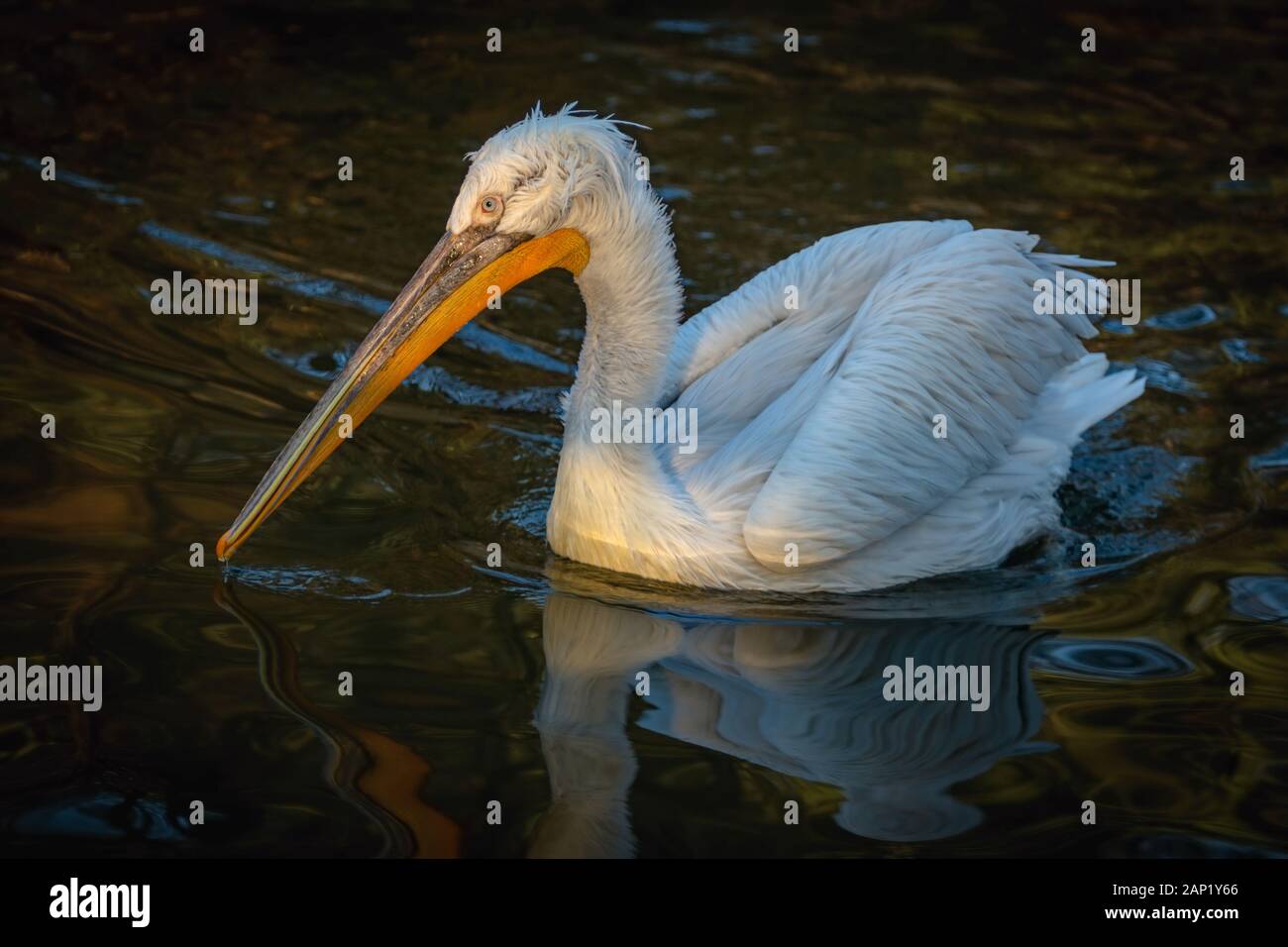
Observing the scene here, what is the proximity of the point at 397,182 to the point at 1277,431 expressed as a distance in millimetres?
3911

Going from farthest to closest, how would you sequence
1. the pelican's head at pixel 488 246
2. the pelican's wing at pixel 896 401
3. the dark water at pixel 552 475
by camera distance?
the pelican's wing at pixel 896 401 < the pelican's head at pixel 488 246 < the dark water at pixel 552 475

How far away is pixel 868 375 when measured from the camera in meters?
4.79

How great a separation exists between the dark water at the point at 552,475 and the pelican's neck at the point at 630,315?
525mm

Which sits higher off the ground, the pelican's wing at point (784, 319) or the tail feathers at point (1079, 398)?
the pelican's wing at point (784, 319)

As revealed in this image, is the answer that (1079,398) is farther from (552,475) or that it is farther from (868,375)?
(552,475)

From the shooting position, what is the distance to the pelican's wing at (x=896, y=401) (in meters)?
4.57

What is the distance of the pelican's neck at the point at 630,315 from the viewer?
4602mm

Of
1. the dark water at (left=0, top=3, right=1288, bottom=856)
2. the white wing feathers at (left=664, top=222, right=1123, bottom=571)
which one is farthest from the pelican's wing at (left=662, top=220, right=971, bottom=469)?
the dark water at (left=0, top=3, right=1288, bottom=856)

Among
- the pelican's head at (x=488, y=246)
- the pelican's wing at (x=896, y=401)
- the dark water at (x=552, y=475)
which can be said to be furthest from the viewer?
the pelican's wing at (x=896, y=401)

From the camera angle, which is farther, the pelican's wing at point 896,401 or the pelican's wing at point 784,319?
the pelican's wing at point 784,319

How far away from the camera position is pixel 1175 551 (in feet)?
16.7

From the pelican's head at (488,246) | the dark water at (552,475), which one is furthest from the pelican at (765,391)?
the dark water at (552,475)

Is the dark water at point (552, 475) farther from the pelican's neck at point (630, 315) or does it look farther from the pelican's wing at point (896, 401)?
the pelican's neck at point (630, 315)

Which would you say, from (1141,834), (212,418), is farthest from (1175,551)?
(212,418)
